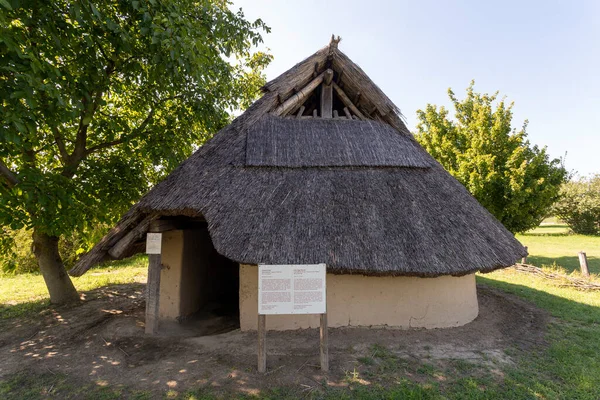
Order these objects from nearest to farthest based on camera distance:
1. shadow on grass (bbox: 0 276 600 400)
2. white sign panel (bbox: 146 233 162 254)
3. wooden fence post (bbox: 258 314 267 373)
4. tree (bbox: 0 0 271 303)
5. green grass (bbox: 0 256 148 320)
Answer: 1. shadow on grass (bbox: 0 276 600 400)
2. wooden fence post (bbox: 258 314 267 373)
3. tree (bbox: 0 0 271 303)
4. white sign panel (bbox: 146 233 162 254)
5. green grass (bbox: 0 256 148 320)

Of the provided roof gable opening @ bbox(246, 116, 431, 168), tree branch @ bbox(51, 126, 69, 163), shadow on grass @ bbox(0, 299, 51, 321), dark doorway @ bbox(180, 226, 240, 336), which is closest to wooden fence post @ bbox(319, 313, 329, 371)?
dark doorway @ bbox(180, 226, 240, 336)

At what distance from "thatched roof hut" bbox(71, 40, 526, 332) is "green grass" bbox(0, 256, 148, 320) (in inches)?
134

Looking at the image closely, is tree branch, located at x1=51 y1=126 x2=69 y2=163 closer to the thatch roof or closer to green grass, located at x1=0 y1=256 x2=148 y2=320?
the thatch roof

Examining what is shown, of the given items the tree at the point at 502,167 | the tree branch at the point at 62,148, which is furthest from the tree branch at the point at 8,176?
the tree at the point at 502,167

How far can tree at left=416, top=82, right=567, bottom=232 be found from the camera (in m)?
11.3

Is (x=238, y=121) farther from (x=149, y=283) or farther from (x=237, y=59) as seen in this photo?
(x=237, y=59)

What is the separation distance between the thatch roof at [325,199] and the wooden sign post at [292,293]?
362 mm

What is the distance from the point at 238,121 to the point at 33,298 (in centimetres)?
798

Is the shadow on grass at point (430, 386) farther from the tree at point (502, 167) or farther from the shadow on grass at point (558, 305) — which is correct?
the tree at point (502, 167)

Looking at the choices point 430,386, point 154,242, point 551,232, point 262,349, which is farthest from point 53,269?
point 551,232

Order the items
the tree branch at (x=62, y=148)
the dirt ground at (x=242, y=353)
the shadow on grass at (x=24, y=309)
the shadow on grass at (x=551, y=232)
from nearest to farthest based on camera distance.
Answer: the dirt ground at (x=242, y=353), the tree branch at (x=62, y=148), the shadow on grass at (x=24, y=309), the shadow on grass at (x=551, y=232)

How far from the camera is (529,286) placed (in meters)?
9.13

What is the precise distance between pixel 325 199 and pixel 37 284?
11.5 meters

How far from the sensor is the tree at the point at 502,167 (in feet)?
36.9
